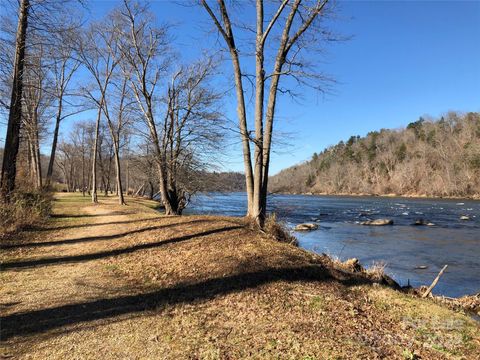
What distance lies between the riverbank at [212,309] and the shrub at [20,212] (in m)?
2.33

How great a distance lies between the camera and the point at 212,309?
4.96m

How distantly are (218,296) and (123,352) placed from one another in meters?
1.75

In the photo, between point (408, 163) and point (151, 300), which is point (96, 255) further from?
point (408, 163)

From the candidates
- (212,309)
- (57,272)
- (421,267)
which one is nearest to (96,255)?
(57,272)

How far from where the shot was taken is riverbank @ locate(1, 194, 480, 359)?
12.9 feet

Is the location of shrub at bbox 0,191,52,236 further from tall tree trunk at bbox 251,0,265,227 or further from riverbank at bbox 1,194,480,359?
tall tree trunk at bbox 251,0,265,227

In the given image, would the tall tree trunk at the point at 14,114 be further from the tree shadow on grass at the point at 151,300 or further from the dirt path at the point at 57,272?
the tree shadow on grass at the point at 151,300

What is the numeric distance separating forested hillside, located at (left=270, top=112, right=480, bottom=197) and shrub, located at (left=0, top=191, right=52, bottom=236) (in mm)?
47854

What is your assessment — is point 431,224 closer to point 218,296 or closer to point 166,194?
point 166,194

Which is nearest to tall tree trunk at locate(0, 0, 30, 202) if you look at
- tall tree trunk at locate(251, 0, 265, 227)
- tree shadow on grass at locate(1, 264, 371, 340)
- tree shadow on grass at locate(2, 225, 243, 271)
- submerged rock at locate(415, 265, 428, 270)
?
tree shadow on grass at locate(2, 225, 243, 271)

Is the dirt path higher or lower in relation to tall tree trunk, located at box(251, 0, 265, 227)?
lower

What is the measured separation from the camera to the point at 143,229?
10320 mm

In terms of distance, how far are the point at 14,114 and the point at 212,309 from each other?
32.4 ft

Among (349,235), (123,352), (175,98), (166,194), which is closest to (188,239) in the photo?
(123,352)
